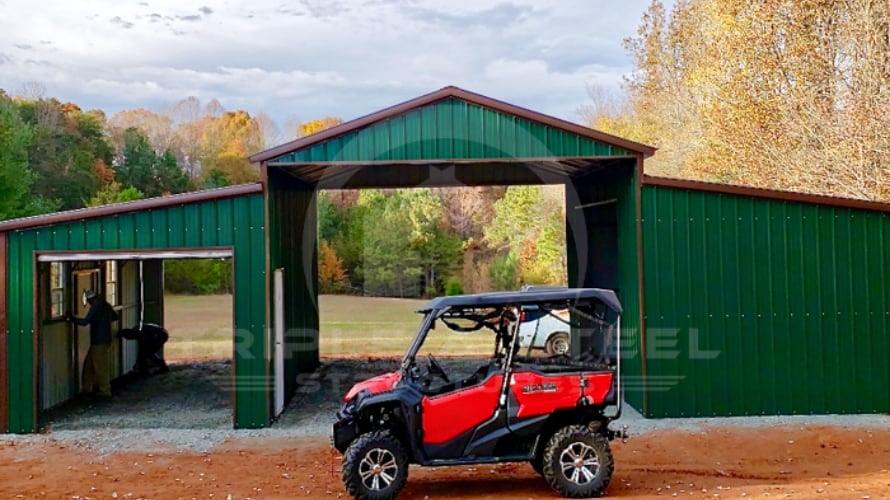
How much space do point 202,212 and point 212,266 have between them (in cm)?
2702

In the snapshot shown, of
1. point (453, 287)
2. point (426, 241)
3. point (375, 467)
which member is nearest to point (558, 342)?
point (375, 467)

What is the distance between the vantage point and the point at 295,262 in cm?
1387

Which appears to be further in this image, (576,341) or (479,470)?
(576,341)

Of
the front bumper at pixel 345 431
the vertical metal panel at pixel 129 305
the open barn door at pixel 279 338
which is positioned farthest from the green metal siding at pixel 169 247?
the vertical metal panel at pixel 129 305

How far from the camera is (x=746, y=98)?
19266 millimetres

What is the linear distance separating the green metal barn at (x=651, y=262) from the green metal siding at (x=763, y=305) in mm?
19

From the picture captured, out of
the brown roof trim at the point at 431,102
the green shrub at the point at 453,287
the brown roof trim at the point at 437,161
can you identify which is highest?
the brown roof trim at the point at 431,102

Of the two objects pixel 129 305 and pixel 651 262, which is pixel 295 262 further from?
pixel 651 262

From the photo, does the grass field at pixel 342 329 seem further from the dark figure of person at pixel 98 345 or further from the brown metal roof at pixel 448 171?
the brown metal roof at pixel 448 171

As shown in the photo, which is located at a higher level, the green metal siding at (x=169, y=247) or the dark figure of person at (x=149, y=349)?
the green metal siding at (x=169, y=247)

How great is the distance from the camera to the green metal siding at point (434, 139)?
11.0m

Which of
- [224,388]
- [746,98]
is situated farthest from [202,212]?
[746,98]

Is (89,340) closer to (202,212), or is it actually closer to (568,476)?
(202,212)

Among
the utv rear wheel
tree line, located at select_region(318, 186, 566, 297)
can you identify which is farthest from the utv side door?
tree line, located at select_region(318, 186, 566, 297)
